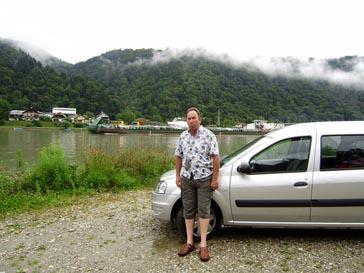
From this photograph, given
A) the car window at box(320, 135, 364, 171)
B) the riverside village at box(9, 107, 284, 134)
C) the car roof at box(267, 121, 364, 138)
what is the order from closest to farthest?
1. the car window at box(320, 135, 364, 171)
2. the car roof at box(267, 121, 364, 138)
3. the riverside village at box(9, 107, 284, 134)

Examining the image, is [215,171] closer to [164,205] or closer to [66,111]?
[164,205]

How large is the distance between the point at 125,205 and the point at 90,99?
117 metres

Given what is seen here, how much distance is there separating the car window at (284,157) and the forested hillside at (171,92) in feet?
290

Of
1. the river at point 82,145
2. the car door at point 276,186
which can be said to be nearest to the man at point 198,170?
the car door at point 276,186

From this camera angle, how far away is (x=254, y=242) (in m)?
5.32

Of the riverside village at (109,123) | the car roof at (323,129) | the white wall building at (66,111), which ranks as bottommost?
the riverside village at (109,123)

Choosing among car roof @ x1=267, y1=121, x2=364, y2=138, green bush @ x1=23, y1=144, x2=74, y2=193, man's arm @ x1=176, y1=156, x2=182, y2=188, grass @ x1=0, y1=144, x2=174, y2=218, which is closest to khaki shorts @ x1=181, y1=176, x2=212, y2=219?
man's arm @ x1=176, y1=156, x2=182, y2=188

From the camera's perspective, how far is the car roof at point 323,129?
5154mm

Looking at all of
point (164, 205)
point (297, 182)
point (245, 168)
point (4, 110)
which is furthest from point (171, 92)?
point (297, 182)

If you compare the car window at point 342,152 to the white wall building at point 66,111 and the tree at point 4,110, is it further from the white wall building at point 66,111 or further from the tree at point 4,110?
the white wall building at point 66,111

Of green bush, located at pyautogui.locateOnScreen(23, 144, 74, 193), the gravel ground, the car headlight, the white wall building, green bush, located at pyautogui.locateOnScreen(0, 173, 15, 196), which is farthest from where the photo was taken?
the white wall building

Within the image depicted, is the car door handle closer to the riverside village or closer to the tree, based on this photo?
the riverside village

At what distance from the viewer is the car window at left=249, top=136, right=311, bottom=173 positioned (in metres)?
5.10

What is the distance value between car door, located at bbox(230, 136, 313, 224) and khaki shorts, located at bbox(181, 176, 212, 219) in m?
0.50
